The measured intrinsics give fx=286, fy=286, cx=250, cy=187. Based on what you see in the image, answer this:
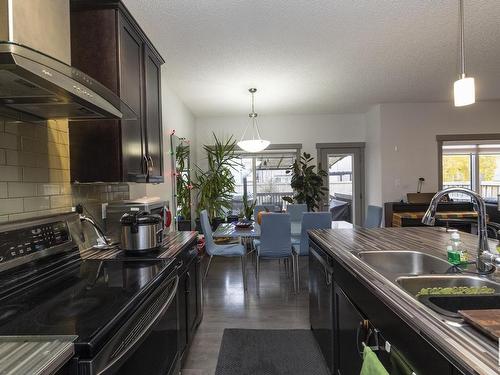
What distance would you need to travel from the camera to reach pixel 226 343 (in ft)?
7.64

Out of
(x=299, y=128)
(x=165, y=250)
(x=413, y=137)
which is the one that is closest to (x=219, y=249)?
(x=165, y=250)

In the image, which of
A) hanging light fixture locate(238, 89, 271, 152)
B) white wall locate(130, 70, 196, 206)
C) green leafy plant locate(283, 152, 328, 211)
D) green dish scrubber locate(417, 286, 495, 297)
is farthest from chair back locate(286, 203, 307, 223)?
green dish scrubber locate(417, 286, 495, 297)

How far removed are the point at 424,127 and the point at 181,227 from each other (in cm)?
452

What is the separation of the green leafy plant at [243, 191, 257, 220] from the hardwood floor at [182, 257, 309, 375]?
1000 mm

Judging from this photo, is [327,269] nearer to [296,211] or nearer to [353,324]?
[353,324]

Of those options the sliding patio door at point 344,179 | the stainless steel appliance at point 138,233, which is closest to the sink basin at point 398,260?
the stainless steel appliance at point 138,233

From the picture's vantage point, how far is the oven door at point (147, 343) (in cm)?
88

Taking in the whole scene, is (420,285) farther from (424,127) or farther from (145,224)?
(424,127)

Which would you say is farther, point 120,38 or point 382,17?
point 382,17

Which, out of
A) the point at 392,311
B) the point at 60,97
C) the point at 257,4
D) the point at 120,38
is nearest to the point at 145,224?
the point at 60,97

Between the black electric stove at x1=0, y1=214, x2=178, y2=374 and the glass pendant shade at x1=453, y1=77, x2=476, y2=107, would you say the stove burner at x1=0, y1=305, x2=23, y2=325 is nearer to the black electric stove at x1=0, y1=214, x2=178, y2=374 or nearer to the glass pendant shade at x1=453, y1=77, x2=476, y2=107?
the black electric stove at x1=0, y1=214, x2=178, y2=374

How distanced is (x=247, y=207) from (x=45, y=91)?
A: 4.06 metres

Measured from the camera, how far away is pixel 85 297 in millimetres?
1103

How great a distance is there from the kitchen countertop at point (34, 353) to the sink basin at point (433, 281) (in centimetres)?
117
